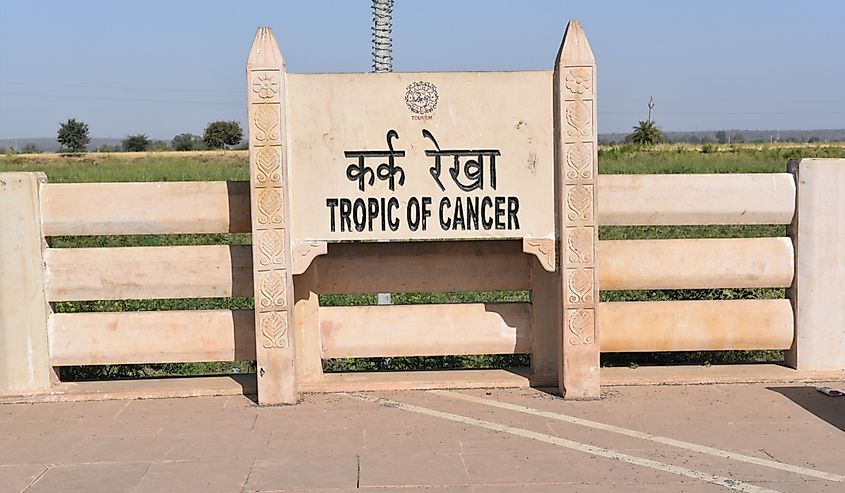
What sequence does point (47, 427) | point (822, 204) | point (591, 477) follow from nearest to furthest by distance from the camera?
1. point (591, 477)
2. point (47, 427)
3. point (822, 204)

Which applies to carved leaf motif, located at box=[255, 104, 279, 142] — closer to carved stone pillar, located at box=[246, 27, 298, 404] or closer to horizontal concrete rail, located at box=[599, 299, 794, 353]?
carved stone pillar, located at box=[246, 27, 298, 404]

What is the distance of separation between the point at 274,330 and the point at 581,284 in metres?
2.22

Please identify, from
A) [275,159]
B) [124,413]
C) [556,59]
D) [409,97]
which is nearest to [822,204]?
[556,59]

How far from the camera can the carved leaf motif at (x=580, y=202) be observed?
294 inches

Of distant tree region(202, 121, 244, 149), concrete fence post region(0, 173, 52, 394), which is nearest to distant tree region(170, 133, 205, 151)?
distant tree region(202, 121, 244, 149)

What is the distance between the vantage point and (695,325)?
816 centimetres

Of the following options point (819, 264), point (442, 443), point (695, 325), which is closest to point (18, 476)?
point (442, 443)

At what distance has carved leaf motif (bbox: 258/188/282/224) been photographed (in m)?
7.34

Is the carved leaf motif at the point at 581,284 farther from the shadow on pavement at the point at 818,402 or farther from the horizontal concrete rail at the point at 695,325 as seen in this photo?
the shadow on pavement at the point at 818,402

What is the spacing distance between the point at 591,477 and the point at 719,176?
3252 millimetres

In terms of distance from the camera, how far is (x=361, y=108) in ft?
24.5

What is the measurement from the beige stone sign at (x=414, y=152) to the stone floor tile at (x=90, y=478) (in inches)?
83.4

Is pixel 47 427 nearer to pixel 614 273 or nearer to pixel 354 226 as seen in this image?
pixel 354 226

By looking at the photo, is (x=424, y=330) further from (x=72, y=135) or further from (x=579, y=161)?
(x=72, y=135)
